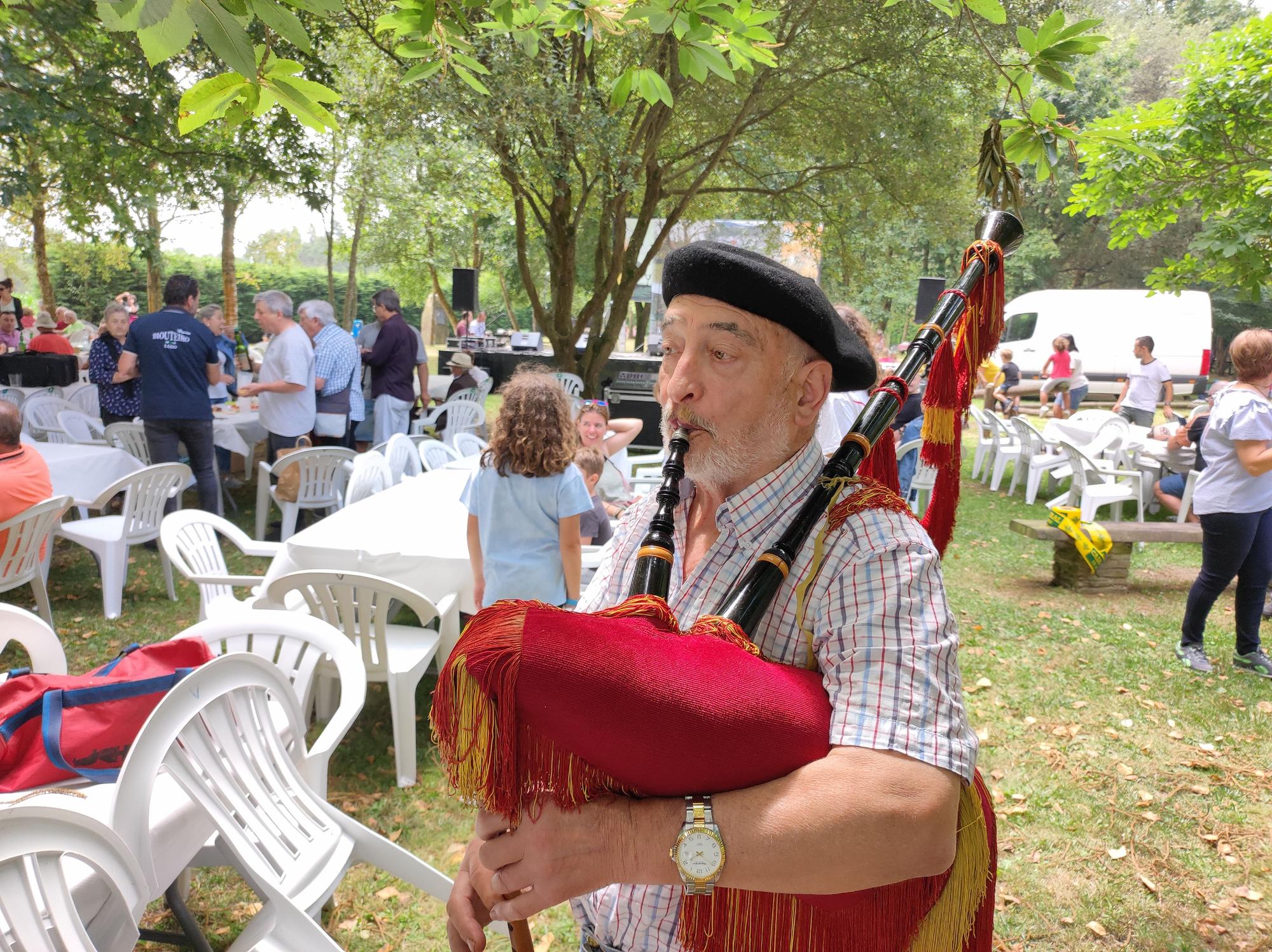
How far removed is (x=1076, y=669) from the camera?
5.32m

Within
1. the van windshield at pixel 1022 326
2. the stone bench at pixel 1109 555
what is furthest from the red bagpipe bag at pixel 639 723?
the van windshield at pixel 1022 326

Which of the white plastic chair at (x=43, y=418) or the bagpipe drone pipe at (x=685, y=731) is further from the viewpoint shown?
the white plastic chair at (x=43, y=418)

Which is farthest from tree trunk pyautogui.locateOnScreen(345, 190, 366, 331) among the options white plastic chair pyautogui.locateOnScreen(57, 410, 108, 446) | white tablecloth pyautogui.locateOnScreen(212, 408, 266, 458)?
white plastic chair pyautogui.locateOnScreen(57, 410, 108, 446)

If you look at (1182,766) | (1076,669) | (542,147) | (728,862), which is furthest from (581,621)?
(542,147)

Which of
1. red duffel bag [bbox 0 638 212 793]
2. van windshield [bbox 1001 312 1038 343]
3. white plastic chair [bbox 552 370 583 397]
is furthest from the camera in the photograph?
van windshield [bbox 1001 312 1038 343]

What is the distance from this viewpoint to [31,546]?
4.65 m

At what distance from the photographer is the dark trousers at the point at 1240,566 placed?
179 inches

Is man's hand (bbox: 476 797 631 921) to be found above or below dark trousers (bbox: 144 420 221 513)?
above

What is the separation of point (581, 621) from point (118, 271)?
3461 centimetres

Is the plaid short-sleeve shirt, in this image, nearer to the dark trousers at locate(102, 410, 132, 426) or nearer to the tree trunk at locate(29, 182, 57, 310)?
the dark trousers at locate(102, 410, 132, 426)

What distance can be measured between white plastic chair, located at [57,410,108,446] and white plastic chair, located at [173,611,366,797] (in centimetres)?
520

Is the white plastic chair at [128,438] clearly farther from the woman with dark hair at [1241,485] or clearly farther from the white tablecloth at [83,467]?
the woman with dark hair at [1241,485]

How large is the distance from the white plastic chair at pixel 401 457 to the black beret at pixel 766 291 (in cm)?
549

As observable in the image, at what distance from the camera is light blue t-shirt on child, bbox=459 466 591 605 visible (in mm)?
3639
